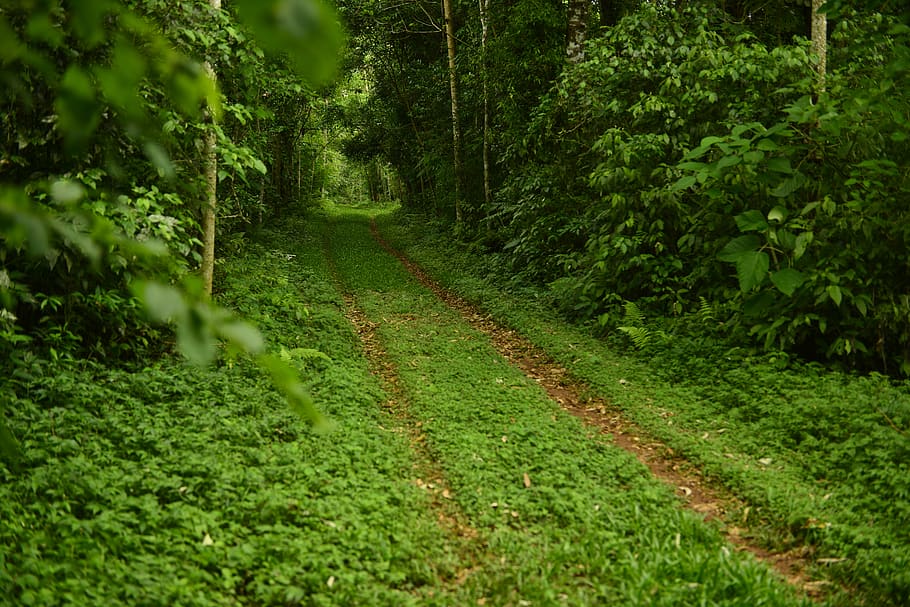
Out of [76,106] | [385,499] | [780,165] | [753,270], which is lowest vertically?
[385,499]

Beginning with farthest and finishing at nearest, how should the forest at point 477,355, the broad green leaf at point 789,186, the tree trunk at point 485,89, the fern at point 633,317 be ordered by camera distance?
the tree trunk at point 485,89 < the fern at point 633,317 < the broad green leaf at point 789,186 < the forest at point 477,355

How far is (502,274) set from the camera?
1511 centimetres

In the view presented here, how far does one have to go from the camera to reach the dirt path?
4.83 metres

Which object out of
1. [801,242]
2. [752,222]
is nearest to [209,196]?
[752,222]

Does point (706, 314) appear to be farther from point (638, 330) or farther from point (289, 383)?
point (289, 383)

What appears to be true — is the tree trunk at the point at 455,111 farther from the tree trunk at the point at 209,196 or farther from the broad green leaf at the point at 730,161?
the broad green leaf at the point at 730,161

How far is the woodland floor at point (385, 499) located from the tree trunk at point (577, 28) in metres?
8.60

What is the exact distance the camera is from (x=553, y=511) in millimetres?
5273

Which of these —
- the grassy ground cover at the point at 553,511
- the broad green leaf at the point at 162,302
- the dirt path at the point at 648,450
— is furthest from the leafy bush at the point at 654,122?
the broad green leaf at the point at 162,302

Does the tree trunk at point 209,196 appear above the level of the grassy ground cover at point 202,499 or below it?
above

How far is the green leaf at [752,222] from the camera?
7.91 m

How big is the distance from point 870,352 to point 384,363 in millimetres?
6265

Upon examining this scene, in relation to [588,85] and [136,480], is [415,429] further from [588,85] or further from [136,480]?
[588,85]

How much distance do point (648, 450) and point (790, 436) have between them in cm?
141
